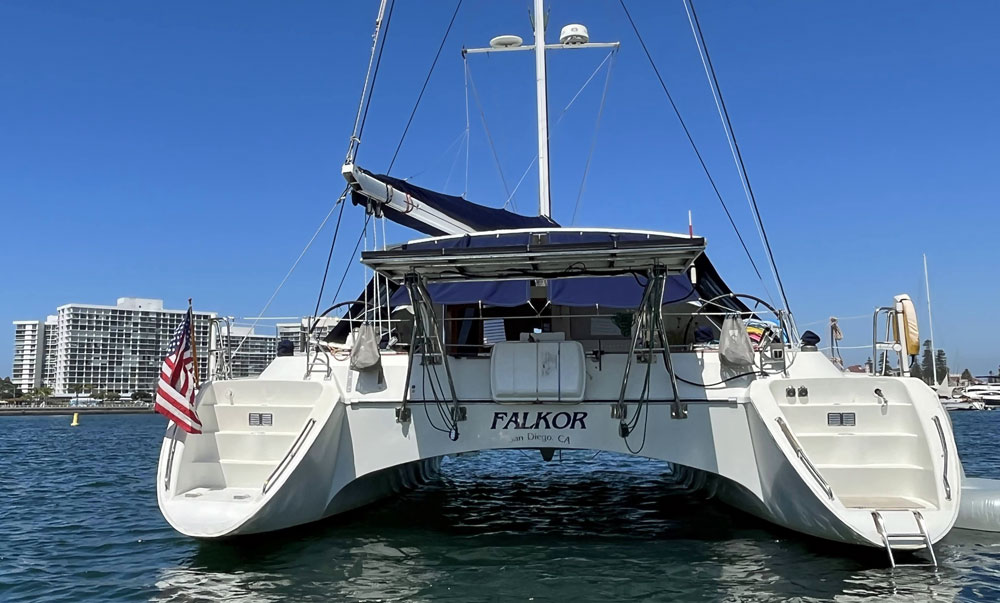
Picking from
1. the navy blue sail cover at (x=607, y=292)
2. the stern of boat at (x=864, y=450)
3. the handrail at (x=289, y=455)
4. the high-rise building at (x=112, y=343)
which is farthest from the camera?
the high-rise building at (x=112, y=343)

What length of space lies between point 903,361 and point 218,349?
25.9 ft

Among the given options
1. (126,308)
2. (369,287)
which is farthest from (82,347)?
(369,287)

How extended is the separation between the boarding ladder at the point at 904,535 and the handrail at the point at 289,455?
5.42m

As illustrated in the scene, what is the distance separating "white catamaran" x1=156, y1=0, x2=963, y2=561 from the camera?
6.88 metres

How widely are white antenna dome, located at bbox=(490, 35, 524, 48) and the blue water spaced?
7963mm

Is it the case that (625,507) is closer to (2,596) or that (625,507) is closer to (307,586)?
(307,586)

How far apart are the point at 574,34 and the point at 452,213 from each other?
5573mm

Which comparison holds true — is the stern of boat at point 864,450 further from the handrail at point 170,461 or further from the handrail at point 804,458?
the handrail at point 170,461

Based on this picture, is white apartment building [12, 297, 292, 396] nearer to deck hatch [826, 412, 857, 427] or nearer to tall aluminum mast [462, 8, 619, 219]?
tall aluminum mast [462, 8, 619, 219]

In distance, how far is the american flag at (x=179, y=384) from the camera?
7629 mm

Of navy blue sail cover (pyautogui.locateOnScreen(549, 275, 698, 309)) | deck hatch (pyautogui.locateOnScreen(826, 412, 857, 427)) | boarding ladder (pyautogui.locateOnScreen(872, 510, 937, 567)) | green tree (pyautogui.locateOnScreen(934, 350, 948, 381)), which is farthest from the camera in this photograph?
green tree (pyautogui.locateOnScreen(934, 350, 948, 381))

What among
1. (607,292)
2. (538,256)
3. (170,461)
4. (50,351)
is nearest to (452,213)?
(607,292)

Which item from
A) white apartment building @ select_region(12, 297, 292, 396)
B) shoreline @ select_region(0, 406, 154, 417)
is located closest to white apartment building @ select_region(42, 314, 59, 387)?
white apartment building @ select_region(12, 297, 292, 396)

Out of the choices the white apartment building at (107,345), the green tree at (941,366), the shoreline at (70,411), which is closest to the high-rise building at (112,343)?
the white apartment building at (107,345)
